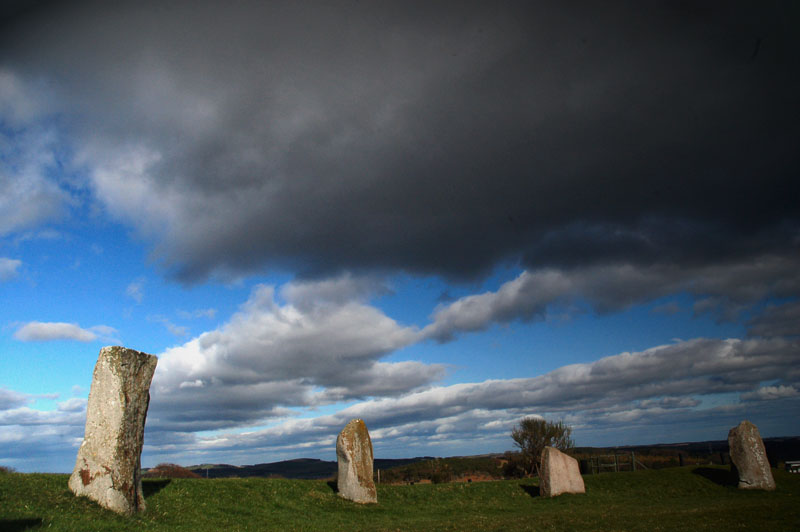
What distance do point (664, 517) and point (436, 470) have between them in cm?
3765

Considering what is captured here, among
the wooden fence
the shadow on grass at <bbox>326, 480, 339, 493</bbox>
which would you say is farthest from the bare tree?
the shadow on grass at <bbox>326, 480, 339, 493</bbox>

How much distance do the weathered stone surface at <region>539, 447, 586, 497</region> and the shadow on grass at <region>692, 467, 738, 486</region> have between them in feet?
35.4

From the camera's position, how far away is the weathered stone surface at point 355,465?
31.1 metres

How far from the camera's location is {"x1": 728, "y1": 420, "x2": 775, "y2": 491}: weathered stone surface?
3472 cm

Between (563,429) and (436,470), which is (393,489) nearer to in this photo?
(436,470)

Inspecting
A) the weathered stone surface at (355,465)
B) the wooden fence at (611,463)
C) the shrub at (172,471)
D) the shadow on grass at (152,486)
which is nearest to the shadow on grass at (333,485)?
the weathered stone surface at (355,465)

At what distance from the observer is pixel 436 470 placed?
188 ft

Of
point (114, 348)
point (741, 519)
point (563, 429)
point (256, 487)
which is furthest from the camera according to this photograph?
point (563, 429)

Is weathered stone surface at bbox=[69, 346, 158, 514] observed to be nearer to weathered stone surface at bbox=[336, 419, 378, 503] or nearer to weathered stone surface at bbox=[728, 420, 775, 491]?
weathered stone surface at bbox=[336, 419, 378, 503]

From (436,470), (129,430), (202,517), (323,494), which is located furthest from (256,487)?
(436,470)

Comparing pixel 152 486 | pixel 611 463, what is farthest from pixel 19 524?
pixel 611 463

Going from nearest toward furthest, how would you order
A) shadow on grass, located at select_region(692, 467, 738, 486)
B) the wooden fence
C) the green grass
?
the green grass
shadow on grass, located at select_region(692, 467, 738, 486)
the wooden fence

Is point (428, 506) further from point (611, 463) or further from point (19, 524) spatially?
point (611, 463)

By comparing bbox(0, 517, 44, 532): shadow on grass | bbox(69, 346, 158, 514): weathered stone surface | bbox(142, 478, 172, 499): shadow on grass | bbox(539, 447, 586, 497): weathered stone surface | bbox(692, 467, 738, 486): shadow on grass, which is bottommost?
bbox(692, 467, 738, 486): shadow on grass
